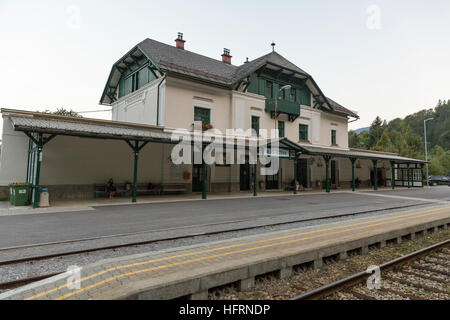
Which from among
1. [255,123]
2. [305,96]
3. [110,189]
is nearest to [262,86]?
[255,123]

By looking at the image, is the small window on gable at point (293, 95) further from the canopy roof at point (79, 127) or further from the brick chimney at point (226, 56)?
the canopy roof at point (79, 127)

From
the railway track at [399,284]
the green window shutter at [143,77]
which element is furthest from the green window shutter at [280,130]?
the railway track at [399,284]

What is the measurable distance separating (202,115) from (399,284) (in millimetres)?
15749

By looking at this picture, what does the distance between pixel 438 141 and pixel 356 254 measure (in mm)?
108171

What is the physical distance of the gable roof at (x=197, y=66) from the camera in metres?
17.3

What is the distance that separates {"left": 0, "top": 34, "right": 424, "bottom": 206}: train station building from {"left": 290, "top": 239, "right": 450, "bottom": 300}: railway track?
10.7m

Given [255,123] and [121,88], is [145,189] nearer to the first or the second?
[255,123]

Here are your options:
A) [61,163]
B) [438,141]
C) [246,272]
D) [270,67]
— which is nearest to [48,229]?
[246,272]

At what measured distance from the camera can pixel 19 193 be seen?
36.8ft

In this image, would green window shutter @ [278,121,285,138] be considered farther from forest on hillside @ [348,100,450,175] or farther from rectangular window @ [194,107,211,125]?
forest on hillside @ [348,100,450,175]

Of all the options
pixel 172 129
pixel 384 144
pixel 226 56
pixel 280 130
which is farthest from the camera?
pixel 384 144

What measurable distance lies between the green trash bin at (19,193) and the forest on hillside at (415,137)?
5158 cm

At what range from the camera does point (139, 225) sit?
26.0 ft

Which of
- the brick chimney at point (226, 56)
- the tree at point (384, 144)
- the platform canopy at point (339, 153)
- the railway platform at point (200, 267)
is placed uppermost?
the brick chimney at point (226, 56)
